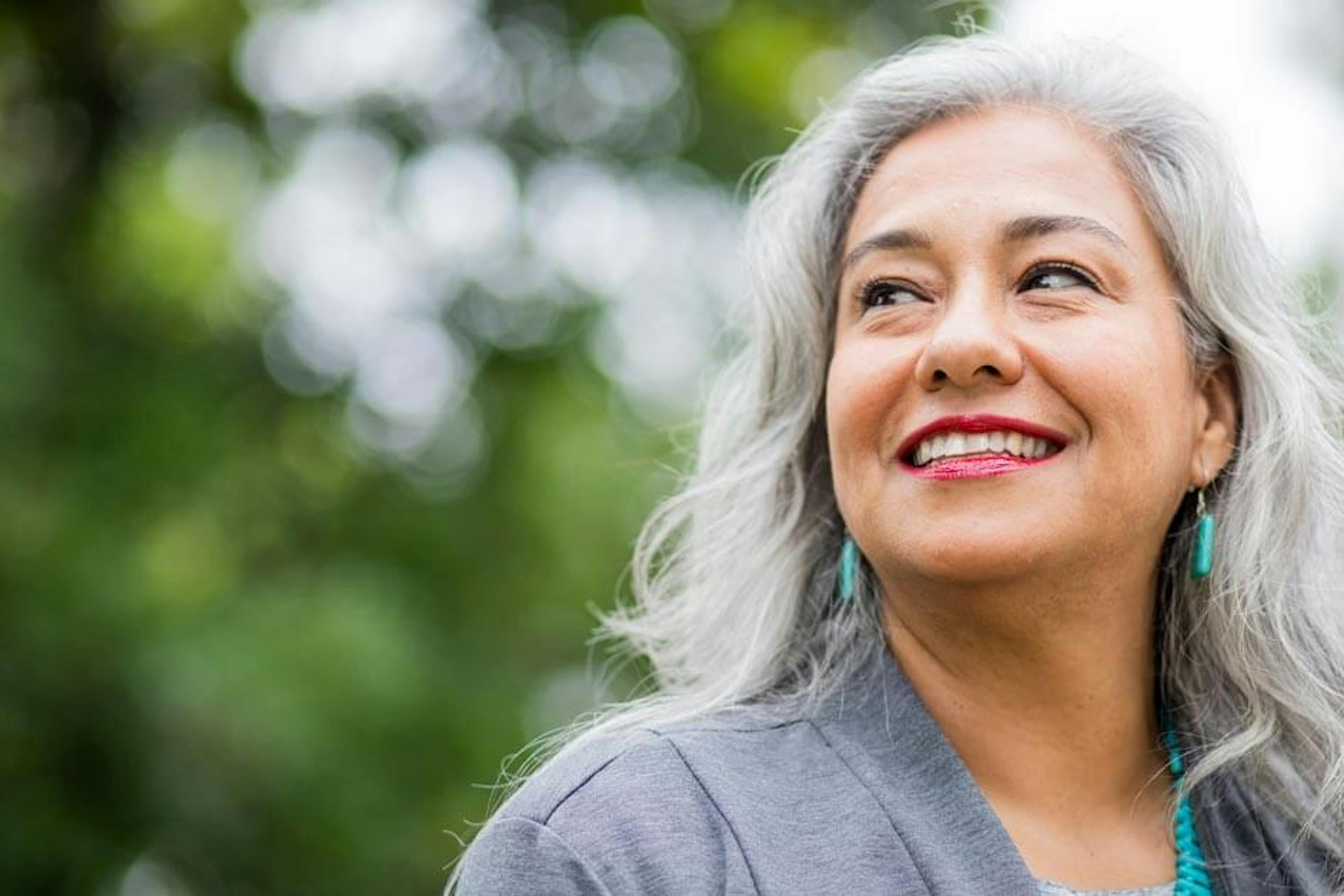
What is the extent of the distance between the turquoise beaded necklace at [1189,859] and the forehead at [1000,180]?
702mm

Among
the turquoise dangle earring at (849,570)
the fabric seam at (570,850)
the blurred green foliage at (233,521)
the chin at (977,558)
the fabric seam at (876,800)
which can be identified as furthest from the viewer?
the blurred green foliage at (233,521)

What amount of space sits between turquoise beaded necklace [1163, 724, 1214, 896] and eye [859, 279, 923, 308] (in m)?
0.70

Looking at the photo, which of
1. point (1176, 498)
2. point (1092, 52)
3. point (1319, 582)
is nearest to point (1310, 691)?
point (1319, 582)

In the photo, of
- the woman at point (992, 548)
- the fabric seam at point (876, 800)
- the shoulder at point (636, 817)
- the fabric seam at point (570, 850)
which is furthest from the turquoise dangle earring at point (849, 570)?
the fabric seam at point (570, 850)

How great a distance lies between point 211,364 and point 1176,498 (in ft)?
21.0

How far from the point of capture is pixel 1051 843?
2.54 meters

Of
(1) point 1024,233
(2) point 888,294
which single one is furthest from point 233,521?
(1) point 1024,233

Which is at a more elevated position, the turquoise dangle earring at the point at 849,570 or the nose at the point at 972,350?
the nose at the point at 972,350

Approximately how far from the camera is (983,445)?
98.0 inches

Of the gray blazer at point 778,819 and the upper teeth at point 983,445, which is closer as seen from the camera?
the gray blazer at point 778,819

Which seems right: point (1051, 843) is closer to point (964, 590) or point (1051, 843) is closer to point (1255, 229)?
point (964, 590)

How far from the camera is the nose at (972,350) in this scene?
248 cm

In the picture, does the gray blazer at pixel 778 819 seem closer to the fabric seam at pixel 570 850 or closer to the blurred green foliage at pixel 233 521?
the fabric seam at pixel 570 850

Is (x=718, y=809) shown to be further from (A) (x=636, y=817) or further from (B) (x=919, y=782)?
(B) (x=919, y=782)
